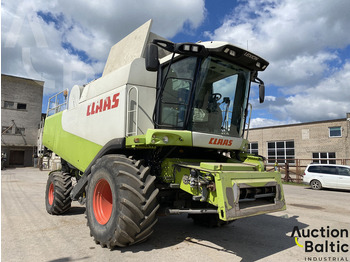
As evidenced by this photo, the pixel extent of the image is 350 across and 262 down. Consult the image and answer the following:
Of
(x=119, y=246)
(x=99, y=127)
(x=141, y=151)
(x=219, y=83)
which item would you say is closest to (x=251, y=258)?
(x=119, y=246)

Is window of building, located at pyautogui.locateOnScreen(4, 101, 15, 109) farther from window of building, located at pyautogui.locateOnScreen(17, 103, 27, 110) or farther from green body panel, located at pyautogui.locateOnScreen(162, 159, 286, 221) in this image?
green body panel, located at pyautogui.locateOnScreen(162, 159, 286, 221)

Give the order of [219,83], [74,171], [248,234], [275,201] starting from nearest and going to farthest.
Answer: [275,201]
[219,83]
[248,234]
[74,171]

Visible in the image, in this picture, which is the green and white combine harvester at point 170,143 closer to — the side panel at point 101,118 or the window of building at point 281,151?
the side panel at point 101,118

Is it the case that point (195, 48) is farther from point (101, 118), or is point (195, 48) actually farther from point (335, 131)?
point (335, 131)

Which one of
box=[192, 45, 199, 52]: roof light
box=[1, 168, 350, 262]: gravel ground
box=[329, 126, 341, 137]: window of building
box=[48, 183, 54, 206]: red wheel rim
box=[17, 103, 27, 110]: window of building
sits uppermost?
box=[17, 103, 27, 110]: window of building

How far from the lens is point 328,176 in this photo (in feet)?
46.9

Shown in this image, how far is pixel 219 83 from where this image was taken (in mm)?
4684

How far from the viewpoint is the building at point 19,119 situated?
3247cm

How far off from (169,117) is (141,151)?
850 millimetres

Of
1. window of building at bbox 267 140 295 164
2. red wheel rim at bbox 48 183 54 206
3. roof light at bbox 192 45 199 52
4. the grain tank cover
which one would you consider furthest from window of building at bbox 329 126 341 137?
red wheel rim at bbox 48 183 54 206

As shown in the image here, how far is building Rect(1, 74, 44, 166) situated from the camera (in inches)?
1278

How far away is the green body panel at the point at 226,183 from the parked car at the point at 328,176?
11910 mm

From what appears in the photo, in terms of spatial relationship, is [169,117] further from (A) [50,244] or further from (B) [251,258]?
(A) [50,244]

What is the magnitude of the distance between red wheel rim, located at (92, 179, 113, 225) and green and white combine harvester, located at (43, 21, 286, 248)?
0.7 inches
